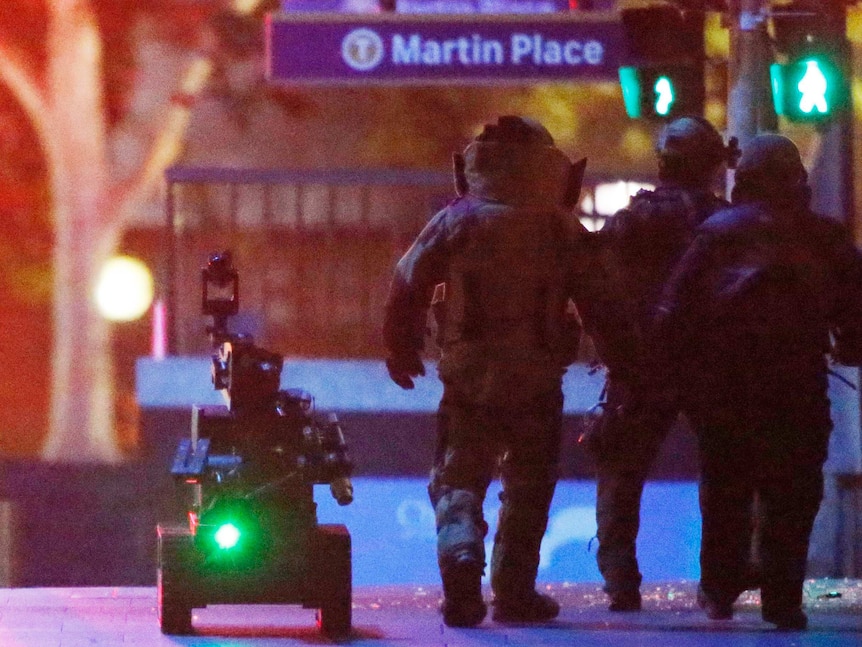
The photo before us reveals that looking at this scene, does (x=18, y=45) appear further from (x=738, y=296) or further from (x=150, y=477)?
(x=738, y=296)

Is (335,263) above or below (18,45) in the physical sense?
below

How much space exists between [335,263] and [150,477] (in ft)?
8.75

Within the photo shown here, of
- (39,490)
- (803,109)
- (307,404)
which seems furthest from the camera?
(39,490)

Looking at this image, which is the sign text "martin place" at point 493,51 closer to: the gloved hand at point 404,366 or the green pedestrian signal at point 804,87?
the green pedestrian signal at point 804,87

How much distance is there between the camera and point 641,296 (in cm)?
728

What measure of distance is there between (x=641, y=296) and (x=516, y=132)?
2.72ft

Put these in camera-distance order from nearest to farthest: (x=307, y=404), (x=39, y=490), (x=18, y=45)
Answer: (x=307, y=404), (x=39, y=490), (x=18, y=45)

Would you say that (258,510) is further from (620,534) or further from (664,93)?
(664,93)

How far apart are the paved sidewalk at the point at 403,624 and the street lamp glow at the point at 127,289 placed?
8.78 metres

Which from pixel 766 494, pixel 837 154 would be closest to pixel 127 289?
pixel 837 154

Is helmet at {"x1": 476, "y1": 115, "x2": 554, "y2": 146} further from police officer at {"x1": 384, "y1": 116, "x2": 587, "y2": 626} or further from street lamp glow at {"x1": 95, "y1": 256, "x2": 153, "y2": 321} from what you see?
street lamp glow at {"x1": 95, "y1": 256, "x2": 153, "y2": 321}

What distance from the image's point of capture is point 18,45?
15461mm

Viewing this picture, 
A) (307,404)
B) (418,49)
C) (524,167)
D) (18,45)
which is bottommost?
(307,404)

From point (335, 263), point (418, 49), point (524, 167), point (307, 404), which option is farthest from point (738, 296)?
point (335, 263)
